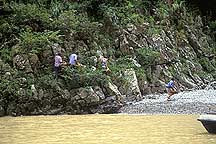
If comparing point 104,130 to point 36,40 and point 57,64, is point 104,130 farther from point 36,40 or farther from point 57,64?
point 36,40

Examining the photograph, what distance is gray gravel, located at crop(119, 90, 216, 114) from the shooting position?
21.2m

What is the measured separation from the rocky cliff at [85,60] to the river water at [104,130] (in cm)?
171

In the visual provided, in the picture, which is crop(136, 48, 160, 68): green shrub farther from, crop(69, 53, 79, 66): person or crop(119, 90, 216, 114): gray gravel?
crop(69, 53, 79, 66): person

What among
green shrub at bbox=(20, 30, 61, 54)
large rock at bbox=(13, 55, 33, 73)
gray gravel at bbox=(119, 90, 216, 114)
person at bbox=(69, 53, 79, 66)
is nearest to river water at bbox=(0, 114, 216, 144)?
gray gravel at bbox=(119, 90, 216, 114)

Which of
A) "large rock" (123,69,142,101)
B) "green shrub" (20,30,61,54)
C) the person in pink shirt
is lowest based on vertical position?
"large rock" (123,69,142,101)

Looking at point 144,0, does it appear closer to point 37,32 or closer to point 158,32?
point 158,32

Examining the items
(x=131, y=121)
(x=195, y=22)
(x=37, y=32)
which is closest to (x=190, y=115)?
(x=131, y=121)

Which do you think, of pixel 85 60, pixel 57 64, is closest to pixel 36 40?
pixel 57 64

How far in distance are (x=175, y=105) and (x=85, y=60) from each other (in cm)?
608

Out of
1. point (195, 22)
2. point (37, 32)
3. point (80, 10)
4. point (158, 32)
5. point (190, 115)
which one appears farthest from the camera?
point (195, 22)

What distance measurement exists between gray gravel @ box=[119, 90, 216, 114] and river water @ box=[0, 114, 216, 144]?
140cm

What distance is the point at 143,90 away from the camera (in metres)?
26.9

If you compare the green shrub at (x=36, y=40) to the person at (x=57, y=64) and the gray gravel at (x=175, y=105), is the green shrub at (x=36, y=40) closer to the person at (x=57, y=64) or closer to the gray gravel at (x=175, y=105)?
the person at (x=57, y=64)

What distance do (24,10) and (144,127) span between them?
12.6 metres
